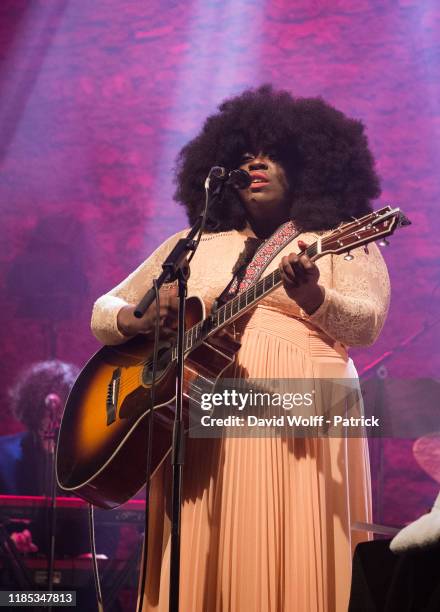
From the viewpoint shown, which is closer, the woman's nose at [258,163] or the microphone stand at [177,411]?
the microphone stand at [177,411]

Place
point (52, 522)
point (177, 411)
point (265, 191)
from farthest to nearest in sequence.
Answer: point (52, 522), point (265, 191), point (177, 411)

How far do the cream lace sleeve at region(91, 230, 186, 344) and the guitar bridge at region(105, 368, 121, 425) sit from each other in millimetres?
137

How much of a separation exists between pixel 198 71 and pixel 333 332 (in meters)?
3.29

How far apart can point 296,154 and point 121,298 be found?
93cm

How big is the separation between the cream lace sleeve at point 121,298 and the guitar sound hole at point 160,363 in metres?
0.22

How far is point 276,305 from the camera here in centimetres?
304

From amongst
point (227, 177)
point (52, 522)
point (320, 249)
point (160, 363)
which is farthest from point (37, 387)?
point (320, 249)

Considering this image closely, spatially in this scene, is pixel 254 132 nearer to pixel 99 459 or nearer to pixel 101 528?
pixel 99 459

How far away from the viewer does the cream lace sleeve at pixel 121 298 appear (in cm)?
326

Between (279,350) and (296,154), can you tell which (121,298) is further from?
(296,154)

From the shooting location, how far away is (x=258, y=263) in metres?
3.15

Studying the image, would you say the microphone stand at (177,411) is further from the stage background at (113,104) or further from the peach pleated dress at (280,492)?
the stage background at (113,104)

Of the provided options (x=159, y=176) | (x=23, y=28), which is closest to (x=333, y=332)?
(x=159, y=176)

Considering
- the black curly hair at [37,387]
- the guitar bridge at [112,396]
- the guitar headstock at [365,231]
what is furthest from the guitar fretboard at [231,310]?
the black curly hair at [37,387]
